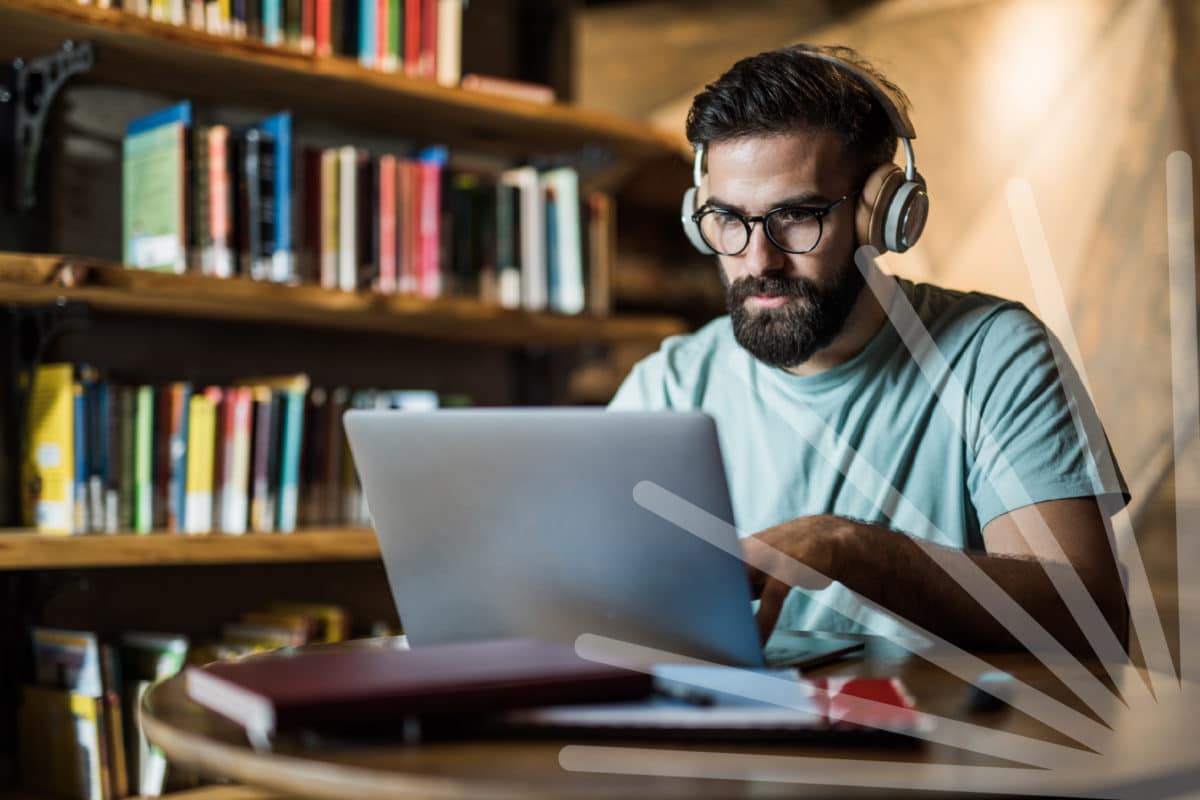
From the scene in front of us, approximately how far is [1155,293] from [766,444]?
1.81m

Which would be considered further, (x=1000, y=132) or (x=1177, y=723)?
(x=1000, y=132)

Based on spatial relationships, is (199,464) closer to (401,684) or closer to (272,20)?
(272,20)

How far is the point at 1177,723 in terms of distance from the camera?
0.85m

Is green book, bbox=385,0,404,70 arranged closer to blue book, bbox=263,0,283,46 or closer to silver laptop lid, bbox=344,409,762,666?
blue book, bbox=263,0,283,46

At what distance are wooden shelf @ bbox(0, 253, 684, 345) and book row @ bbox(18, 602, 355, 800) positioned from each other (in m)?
0.56

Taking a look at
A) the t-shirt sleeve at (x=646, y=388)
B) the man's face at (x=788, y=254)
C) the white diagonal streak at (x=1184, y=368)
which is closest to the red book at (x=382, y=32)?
the t-shirt sleeve at (x=646, y=388)

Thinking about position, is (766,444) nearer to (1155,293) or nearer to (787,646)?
(787,646)

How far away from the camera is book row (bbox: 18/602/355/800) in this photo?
1.92m

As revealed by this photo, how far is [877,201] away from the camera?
55.4 inches

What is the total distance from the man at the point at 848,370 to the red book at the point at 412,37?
1.06 metres

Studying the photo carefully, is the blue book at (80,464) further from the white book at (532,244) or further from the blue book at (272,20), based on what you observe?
the white book at (532,244)

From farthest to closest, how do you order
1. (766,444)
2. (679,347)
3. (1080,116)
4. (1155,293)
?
1. (1080,116)
2. (1155,293)
3. (679,347)
4. (766,444)

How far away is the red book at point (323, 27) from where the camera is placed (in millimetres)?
2240

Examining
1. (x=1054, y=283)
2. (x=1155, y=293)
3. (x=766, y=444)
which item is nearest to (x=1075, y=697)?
(x=766, y=444)
